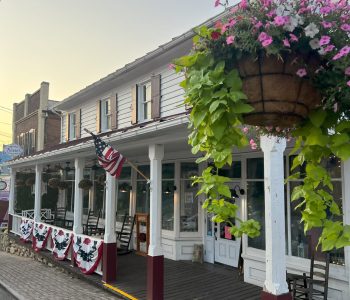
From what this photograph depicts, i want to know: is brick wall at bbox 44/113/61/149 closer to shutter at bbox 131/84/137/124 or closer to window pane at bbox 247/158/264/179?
shutter at bbox 131/84/137/124

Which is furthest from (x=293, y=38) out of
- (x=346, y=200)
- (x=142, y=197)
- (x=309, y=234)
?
(x=142, y=197)

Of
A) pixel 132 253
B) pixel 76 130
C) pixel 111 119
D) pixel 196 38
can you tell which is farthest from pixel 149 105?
pixel 196 38

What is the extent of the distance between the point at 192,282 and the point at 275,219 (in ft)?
13.2

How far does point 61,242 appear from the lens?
36.8 feet

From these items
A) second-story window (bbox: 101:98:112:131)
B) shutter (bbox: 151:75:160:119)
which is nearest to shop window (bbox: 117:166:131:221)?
second-story window (bbox: 101:98:112:131)

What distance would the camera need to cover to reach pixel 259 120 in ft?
5.64

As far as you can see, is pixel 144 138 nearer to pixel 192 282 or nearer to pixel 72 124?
pixel 192 282

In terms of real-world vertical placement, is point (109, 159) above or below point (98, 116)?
below

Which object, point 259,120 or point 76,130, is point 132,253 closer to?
point 76,130

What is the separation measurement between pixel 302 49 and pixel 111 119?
1222cm

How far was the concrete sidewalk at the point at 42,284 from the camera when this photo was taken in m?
8.16

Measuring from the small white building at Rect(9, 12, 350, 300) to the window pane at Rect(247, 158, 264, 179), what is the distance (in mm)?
22

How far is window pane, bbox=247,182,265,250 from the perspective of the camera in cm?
800

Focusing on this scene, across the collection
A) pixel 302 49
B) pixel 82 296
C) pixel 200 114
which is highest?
pixel 302 49
